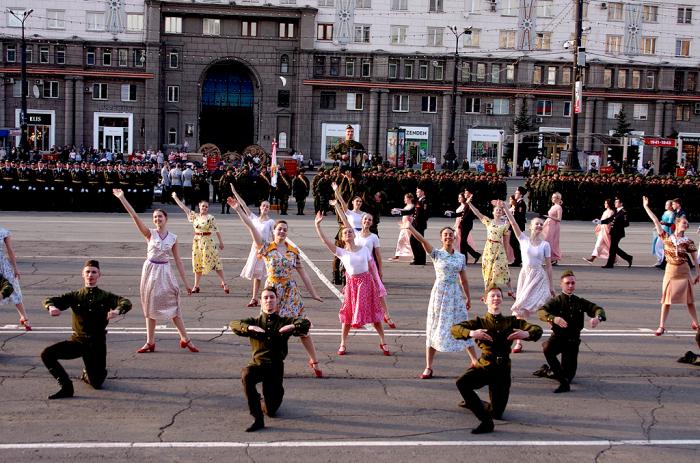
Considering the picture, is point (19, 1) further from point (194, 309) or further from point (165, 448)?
point (165, 448)

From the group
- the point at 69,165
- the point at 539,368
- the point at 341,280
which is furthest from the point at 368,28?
the point at 539,368

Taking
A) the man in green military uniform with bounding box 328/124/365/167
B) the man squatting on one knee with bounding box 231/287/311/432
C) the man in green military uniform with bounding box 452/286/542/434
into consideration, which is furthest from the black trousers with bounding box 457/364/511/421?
the man in green military uniform with bounding box 328/124/365/167

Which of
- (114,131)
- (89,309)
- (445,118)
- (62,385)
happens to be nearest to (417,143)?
(445,118)

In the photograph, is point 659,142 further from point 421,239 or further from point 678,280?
point 421,239

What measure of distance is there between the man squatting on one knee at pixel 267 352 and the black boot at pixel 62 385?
2009mm

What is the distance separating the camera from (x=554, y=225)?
20.5m

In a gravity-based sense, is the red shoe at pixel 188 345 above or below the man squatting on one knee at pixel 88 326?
below

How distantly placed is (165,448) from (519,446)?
325 centimetres

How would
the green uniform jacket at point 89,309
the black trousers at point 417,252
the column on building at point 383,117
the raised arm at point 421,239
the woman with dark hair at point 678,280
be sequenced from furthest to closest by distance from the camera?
the column on building at point 383,117 → the black trousers at point 417,252 → the woman with dark hair at point 678,280 → the raised arm at point 421,239 → the green uniform jacket at point 89,309

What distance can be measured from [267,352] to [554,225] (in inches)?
509

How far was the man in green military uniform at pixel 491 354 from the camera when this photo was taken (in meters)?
8.75

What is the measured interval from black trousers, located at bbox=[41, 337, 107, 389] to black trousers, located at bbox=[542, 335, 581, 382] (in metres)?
4.97

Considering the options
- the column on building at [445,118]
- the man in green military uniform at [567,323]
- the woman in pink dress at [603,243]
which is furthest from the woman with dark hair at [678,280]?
the column on building at [445,118]

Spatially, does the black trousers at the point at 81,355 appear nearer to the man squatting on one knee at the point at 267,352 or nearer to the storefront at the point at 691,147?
the man squatting on one knee at the point at 267,352
